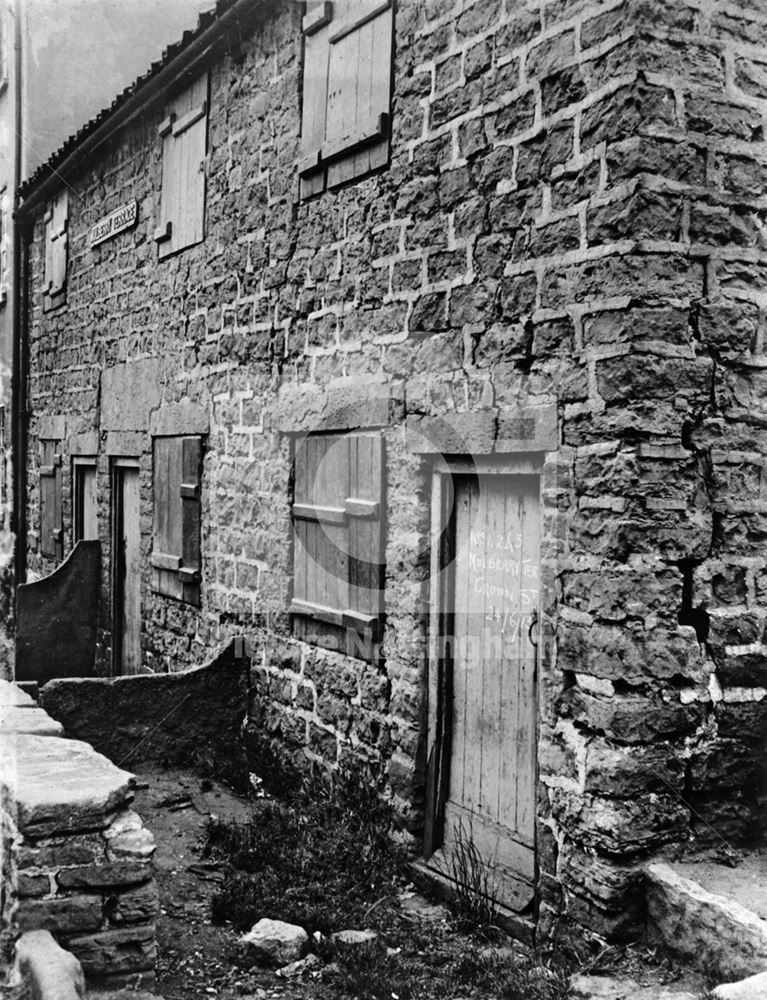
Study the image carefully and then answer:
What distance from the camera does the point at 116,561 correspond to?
9.69 m

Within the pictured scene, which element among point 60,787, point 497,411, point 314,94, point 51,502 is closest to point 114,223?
point 51,502

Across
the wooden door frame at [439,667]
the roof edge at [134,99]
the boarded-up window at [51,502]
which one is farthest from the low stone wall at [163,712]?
the boarded-up window at [51,502]

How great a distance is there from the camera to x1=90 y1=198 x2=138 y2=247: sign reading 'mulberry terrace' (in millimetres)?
9211

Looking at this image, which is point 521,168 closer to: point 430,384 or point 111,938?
point 430,384

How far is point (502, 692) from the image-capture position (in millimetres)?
4809

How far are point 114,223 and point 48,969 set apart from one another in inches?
301

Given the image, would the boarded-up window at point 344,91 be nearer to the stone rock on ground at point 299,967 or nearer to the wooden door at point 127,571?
the stone rock on ground at point 299,967

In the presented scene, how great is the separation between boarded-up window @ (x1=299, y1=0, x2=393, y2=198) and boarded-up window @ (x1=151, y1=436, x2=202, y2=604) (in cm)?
249

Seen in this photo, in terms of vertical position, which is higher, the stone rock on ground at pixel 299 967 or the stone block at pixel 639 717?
the stone block at pixel 639 717

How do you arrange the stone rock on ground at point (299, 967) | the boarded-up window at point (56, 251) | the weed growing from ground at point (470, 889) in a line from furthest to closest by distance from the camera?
the boarded-up window at point (56, 251) → the weed growing from ground at point (470, 889) → the stone rock on ground at point (299, 967)

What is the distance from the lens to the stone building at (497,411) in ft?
13.1

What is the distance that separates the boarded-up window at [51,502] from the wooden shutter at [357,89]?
257 inches

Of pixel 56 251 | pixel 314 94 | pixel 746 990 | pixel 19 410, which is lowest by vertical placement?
pixel 746 990

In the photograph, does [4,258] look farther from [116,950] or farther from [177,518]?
[116,950]
